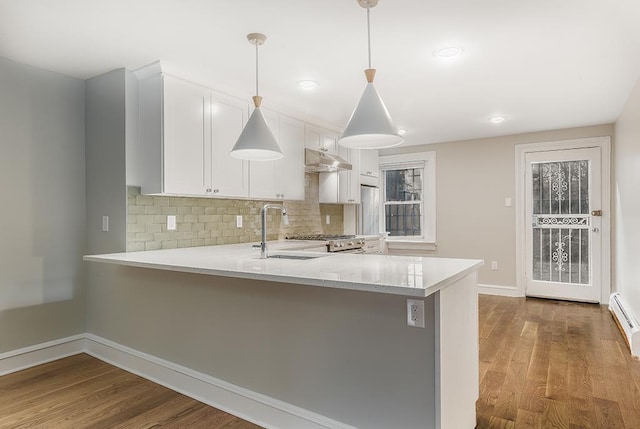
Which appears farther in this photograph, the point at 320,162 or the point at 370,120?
the point at 320,162

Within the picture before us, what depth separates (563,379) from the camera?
2.74 metres

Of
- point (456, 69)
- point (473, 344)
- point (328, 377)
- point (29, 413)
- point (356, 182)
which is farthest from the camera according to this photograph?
point (356, 182)

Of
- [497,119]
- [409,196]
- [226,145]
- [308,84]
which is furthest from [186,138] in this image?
[409,196]

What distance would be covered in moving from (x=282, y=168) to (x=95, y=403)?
2506mm

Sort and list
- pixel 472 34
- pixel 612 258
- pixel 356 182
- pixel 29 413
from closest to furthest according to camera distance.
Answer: pixel 29 413
pixel 472 34
pixel 612 258
pixel 356 182

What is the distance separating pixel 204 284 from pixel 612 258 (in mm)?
4869

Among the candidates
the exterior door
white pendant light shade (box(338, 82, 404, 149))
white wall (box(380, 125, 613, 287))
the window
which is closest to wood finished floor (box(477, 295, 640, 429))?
the exterior door

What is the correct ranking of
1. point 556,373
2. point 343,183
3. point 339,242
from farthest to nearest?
point 343,183 < point 339,242 < point 556,373

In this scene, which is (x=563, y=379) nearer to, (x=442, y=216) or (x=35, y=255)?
(x=442, y=216)

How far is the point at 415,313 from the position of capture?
1676 millimetres

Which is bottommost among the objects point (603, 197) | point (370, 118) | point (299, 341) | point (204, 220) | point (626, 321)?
point (626, 321)

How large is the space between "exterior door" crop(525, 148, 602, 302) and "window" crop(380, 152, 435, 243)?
52.6 inches

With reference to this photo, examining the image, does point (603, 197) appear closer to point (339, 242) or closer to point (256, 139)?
point (339, 242)

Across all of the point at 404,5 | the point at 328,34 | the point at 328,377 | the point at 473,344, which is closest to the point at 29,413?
the point at 328,377
